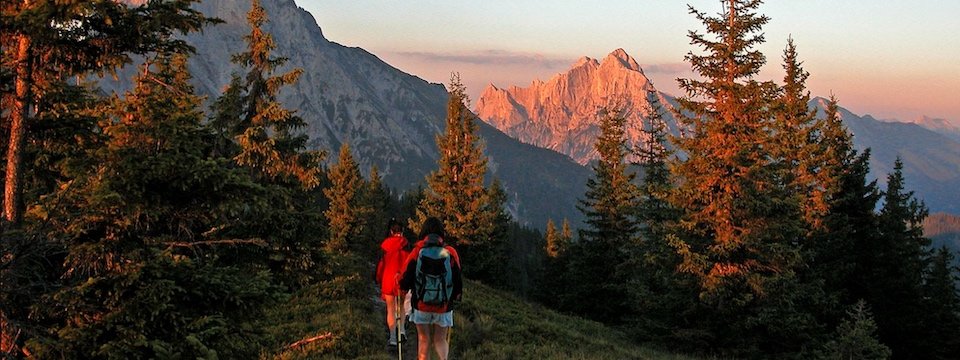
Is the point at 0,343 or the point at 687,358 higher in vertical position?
the point at 0,343

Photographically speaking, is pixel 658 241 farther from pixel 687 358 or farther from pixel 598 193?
pixel 598 193

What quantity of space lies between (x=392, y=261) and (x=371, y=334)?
282cm

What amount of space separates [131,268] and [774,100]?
56.5 feet

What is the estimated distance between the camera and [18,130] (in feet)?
18.4

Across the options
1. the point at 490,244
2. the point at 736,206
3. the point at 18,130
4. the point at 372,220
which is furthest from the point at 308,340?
the point at 372,220

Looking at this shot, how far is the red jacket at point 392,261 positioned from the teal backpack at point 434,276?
1.82m

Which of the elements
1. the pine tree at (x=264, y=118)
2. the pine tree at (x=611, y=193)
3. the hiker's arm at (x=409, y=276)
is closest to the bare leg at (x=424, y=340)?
the hiker's arm at (x=409, y=276)

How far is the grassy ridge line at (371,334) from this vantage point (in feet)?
34.5

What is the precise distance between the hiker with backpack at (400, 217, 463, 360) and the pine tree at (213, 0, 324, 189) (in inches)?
385

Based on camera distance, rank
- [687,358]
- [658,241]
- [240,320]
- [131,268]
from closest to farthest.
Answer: [131,268], [240,320], [687,358], [658,241]

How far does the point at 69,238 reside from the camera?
5863 millimetres

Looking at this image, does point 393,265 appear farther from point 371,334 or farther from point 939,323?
point 939,323

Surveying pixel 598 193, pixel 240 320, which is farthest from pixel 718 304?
pixel 598 193

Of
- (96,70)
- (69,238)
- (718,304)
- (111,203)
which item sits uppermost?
(96,70)
